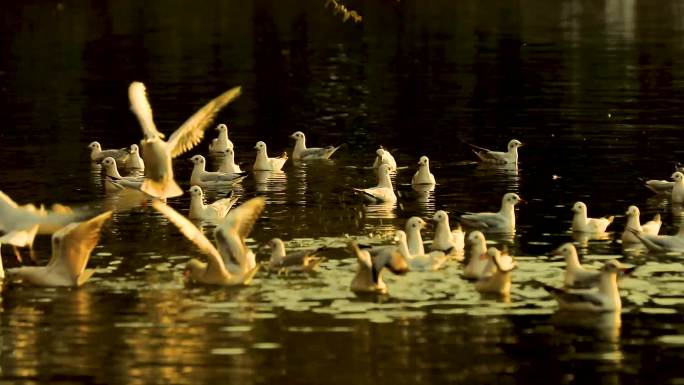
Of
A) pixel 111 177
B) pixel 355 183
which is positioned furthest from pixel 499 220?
pixel 111 177

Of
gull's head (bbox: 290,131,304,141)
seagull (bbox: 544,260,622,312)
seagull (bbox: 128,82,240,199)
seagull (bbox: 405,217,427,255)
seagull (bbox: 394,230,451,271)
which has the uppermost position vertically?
seagull (bbox: 128,82,240,199)

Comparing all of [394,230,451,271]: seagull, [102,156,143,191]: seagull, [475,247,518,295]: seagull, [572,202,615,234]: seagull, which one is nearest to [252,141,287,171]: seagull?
[102,156,143,191]: seagull

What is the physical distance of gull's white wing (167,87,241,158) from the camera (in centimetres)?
2453

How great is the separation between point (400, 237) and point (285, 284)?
5.70ft

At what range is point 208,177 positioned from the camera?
109 feet

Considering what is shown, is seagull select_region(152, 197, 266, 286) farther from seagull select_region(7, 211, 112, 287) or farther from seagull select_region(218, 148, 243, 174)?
seagull select_region(218, 148, 243, 174)

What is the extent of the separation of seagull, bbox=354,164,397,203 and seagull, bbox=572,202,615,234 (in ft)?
14.6

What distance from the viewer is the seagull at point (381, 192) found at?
30.0 m

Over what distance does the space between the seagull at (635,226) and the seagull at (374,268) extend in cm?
448

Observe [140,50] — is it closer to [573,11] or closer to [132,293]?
[573,11]

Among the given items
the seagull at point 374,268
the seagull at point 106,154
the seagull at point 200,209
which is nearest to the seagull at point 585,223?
the seagull at point 374,268

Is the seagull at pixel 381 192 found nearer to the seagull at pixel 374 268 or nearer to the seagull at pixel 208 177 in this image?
the seagull at pixel 208 177

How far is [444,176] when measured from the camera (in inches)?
1342

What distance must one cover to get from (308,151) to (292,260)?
14.3m
